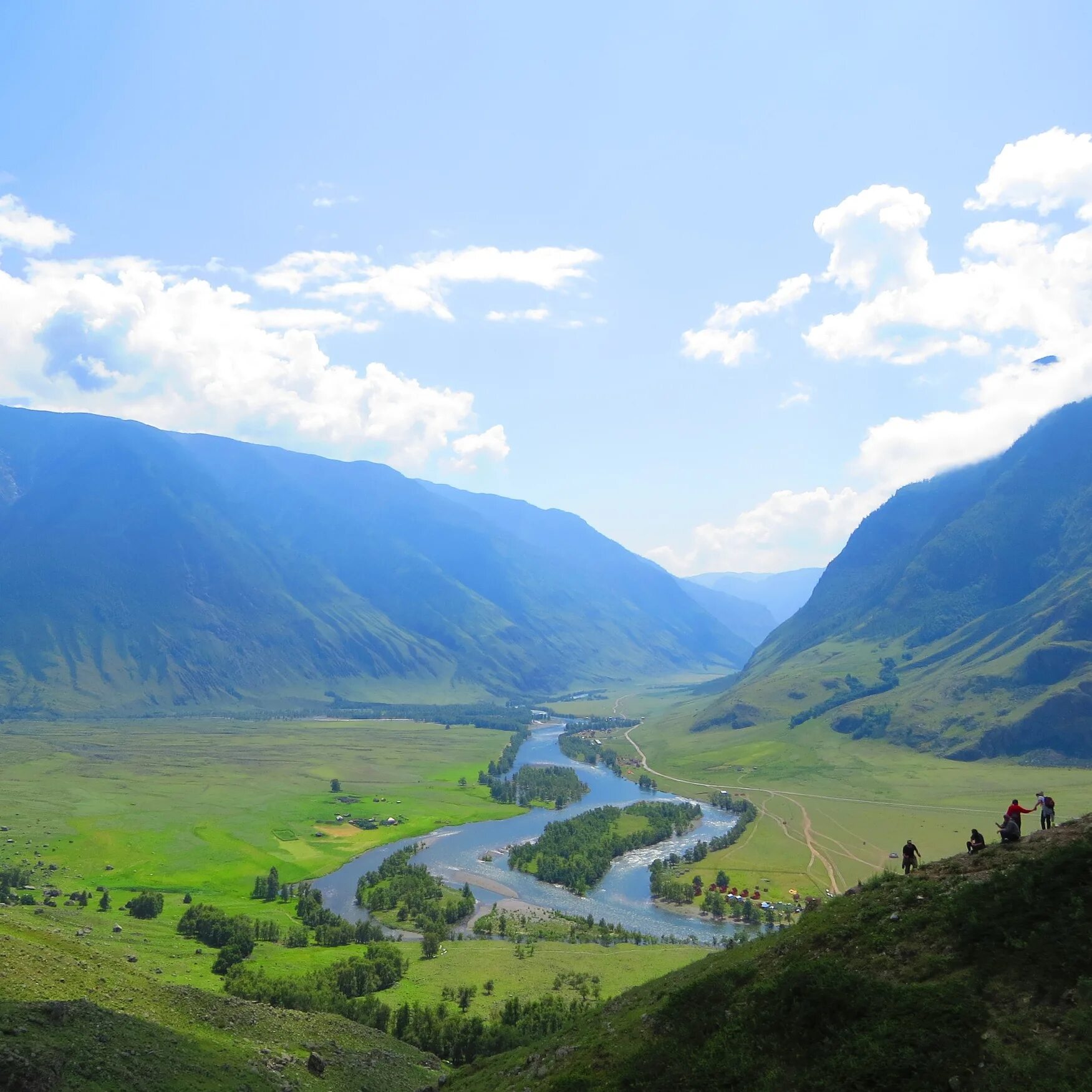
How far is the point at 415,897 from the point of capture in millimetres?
118500

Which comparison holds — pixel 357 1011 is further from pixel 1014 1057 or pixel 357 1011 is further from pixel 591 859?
pixel 591 859

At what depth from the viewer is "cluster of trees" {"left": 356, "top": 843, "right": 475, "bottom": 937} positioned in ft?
364

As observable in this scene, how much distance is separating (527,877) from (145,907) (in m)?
60.4

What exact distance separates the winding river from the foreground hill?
78892mm

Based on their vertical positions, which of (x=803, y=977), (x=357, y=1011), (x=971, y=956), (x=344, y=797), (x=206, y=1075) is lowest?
(x=344, y=797)

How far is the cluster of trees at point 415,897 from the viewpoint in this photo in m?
111

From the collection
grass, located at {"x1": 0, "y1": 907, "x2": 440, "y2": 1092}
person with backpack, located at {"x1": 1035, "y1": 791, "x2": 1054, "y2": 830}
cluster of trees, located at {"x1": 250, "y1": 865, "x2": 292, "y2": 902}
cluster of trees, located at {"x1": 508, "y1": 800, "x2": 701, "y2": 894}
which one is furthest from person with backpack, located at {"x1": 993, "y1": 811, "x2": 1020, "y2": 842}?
cluster of trees, located at {"x1": 250, "y1": 865, "x2": 292, "y2": 902}

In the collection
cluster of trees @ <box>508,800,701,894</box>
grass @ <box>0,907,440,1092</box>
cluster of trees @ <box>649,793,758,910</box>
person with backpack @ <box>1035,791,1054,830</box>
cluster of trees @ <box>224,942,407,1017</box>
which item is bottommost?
cluster of trees @ <box>508,800,701,894</box>

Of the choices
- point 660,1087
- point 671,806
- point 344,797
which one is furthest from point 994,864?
point 344,797

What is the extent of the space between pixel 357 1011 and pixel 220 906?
51616 mm

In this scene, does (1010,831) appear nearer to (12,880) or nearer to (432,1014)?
(432,1014)

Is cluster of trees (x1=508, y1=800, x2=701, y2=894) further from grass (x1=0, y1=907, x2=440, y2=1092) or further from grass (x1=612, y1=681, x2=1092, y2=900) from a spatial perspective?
grass (x1=0, y1=907, x2=440, y2=1092)

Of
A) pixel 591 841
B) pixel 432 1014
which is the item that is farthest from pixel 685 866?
pixel 432 1014

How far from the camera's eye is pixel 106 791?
7382 inches
